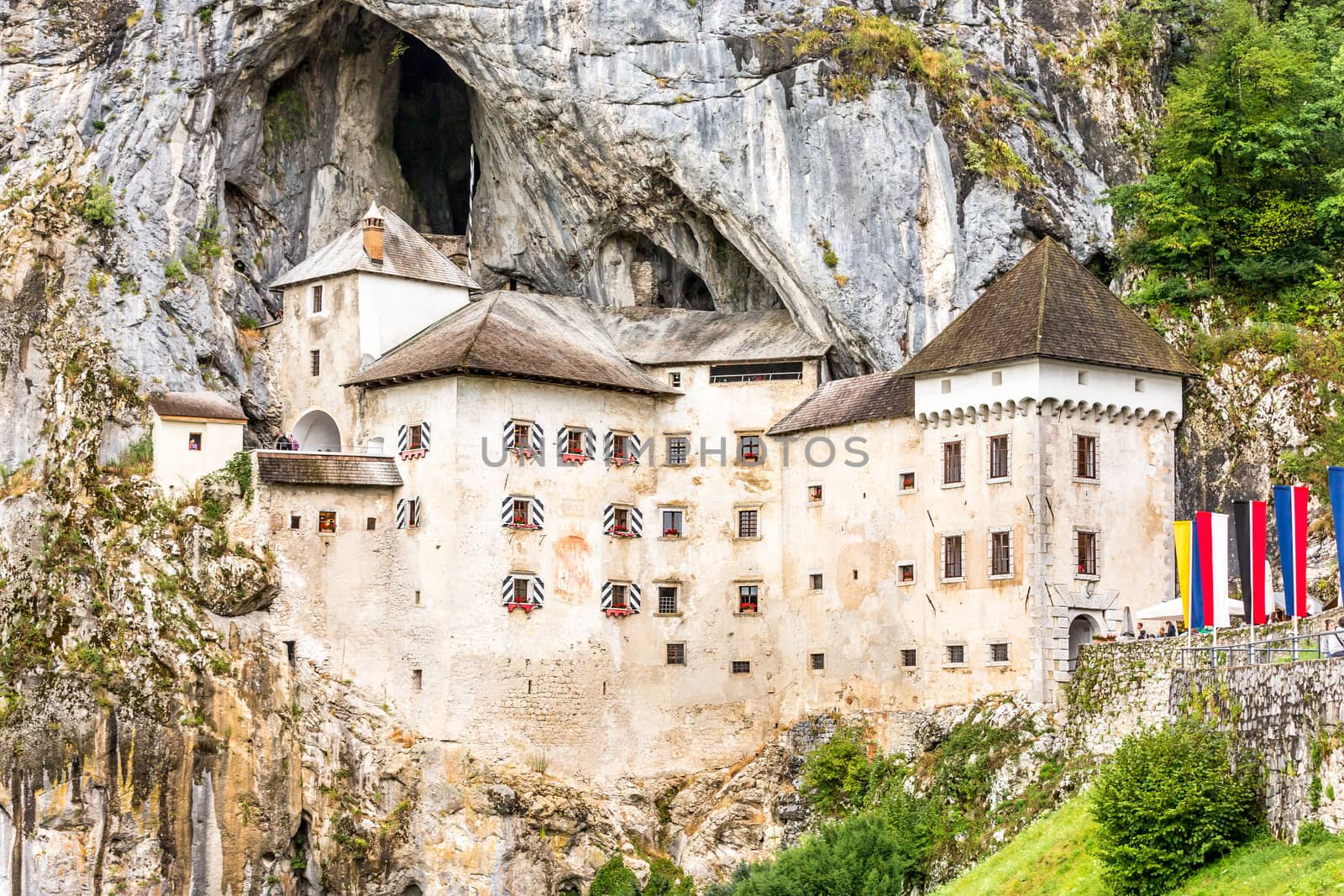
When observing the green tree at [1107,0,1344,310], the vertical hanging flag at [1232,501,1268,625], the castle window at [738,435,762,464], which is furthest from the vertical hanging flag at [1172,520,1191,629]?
the castle window at [738,435,762,464]

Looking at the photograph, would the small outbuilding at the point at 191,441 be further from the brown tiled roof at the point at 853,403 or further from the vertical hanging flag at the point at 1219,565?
the vertical hanging flag at the point at 1219,565

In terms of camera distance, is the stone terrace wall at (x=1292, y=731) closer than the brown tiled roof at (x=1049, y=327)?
Yes

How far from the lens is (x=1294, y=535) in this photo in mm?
49375

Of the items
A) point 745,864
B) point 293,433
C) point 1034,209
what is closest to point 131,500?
point 293,433

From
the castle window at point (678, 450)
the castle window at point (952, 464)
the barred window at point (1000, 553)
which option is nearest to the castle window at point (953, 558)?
the barred window at point (1000, 553)

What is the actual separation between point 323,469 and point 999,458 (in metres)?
23.0

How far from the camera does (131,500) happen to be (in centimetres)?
7162

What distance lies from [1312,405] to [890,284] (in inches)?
591

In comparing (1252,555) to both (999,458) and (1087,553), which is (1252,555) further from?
(999,458)

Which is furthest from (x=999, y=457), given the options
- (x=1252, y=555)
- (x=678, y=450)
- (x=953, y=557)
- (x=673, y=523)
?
(x=678, y=450)

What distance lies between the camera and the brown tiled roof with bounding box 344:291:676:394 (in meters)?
71.8

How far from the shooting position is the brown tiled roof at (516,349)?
7181cm

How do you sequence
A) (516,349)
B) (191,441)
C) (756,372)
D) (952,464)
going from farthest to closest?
1. (756,372)
2. (516,349)
3. (191,441)
4. (952,464)

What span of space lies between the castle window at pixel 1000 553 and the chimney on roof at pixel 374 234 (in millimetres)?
26195
